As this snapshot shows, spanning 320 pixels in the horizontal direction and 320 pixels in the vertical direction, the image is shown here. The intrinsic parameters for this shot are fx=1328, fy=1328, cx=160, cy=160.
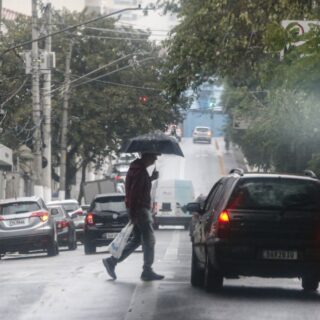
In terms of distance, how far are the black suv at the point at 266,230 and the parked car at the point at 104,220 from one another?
678 inches

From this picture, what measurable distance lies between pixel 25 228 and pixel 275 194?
55.3ft

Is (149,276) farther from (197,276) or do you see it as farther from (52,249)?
(52,249)

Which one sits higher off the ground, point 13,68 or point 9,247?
point 13,68

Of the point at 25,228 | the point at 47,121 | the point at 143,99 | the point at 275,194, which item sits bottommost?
the point at 25,228

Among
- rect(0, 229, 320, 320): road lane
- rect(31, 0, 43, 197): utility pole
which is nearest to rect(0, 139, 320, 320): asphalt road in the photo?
rect(0, 229, 320, 320): road lane

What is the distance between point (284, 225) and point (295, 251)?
33cm

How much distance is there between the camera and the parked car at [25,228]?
3184cm

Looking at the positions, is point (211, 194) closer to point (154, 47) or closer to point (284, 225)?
point (284, 225)

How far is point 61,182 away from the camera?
6150 centimetres

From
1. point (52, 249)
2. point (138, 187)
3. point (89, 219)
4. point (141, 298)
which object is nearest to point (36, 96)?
point (89, 219)

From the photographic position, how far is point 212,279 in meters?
16.1

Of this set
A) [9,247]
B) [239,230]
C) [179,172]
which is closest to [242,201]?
[239,230]

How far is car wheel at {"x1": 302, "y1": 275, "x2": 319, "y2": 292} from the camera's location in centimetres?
1666

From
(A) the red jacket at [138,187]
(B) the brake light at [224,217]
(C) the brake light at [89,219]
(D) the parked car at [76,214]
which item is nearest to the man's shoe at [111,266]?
(A) the red jacket at [138,187]
